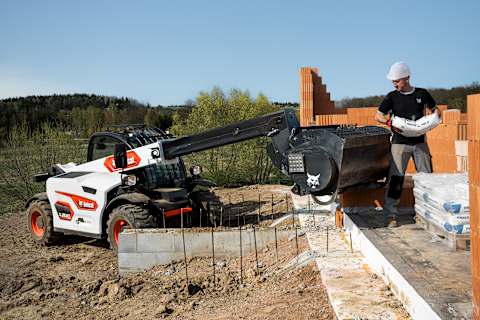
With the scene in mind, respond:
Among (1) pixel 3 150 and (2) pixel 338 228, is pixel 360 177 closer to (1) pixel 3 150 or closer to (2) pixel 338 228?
(2) pixel 338 228

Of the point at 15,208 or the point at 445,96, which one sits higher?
the point at 445,96

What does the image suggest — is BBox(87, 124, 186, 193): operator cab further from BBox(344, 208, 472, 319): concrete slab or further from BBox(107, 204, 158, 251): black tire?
BBox(344, 208, 472, 319): concrete slab

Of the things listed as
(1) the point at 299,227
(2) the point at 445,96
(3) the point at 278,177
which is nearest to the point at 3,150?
(3) the point at 278,177

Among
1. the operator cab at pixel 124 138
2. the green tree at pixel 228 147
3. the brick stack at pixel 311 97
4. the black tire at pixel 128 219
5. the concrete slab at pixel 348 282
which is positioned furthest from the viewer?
the green tree at pixel 228 147

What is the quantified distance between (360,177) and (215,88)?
11912mm

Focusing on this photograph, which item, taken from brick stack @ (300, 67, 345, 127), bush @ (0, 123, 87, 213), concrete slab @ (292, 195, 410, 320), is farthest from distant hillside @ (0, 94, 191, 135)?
concrete slab @ (292, 195, 410, 320)

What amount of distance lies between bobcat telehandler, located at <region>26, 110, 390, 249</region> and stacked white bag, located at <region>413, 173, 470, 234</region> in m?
0.69

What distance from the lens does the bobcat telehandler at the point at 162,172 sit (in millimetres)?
5652

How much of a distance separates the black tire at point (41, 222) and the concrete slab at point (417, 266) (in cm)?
581

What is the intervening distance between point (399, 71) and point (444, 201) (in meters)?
1.73

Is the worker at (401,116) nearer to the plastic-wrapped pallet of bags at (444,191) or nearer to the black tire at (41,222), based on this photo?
the plastic-wrapped pallet of bags at (444,191)

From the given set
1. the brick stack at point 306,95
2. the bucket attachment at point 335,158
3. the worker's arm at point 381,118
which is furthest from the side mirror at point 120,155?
the brick stack at point 306,95

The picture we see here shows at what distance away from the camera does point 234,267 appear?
6688mm

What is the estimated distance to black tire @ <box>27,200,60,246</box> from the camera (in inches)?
366
